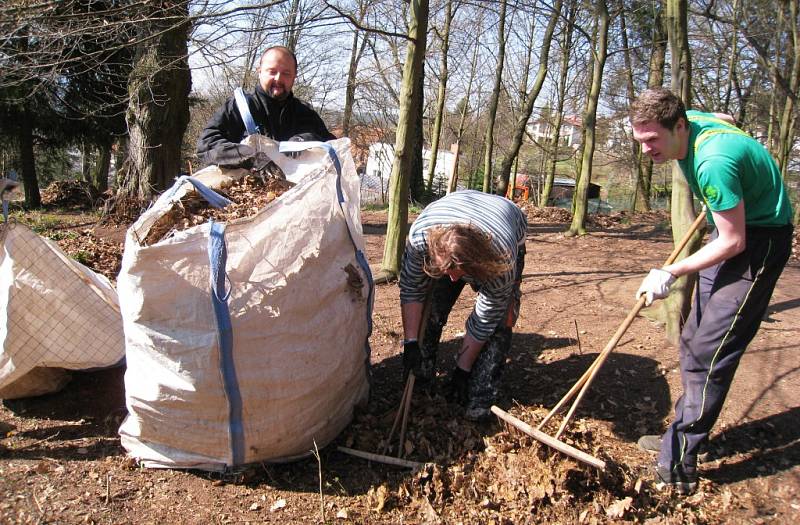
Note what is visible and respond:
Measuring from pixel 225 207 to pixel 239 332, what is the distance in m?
0.63

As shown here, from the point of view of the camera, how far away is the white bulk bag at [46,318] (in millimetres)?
2518

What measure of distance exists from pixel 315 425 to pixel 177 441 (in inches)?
21.1

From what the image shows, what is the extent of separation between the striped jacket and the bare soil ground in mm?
475

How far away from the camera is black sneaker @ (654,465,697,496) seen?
2248 millimetres

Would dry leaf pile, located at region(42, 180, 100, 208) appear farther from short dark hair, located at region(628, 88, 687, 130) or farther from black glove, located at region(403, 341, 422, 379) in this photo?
short dark hair, located at region(628, 88, 687, 130)

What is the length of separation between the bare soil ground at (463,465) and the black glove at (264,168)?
1219 mm

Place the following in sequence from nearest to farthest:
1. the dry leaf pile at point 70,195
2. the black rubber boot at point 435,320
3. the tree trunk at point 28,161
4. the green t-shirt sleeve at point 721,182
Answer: the green t-shirt sleeve at point 721,182
the black rubber boot at point 435,320
the dry leaf pile at point 70,195
the tree trunk at point 28,161

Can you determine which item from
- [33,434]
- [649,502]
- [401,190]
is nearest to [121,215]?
[401,190]

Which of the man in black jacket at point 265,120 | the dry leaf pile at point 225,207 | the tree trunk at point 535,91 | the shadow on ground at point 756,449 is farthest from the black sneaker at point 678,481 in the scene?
the tree trunk at point 535,91

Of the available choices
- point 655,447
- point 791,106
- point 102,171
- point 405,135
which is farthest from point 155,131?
point 791,106

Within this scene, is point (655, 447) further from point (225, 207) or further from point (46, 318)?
point (46, 318)

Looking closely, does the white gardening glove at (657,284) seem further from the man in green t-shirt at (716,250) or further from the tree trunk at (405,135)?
the tree trunk at (405,135)

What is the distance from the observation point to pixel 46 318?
258 centimetres

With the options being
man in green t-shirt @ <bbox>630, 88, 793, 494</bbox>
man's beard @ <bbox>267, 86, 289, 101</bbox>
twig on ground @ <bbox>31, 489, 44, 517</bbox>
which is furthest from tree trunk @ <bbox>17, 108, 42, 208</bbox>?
man in green t-shirt @ <bbox>630, 88, 793, 494</bbox>
